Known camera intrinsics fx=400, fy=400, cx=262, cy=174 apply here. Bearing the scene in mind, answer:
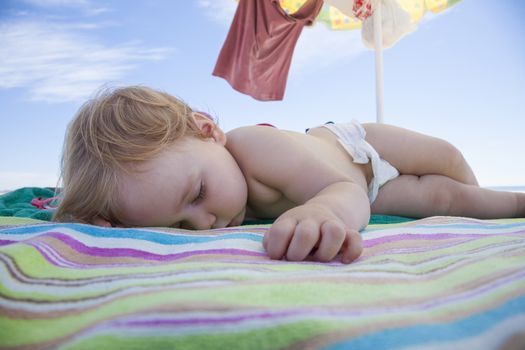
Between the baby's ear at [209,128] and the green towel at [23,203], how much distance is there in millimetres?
534

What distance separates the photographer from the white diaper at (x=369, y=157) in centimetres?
126

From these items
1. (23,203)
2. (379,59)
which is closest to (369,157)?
(23,203)

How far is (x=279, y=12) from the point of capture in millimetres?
3398

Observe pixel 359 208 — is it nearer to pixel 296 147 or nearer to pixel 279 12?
pixel 296 147

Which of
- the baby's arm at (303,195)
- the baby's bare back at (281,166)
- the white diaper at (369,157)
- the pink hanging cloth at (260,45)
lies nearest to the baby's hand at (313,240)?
the baby's arm at (303,195)

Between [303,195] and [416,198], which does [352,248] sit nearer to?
[303,195]

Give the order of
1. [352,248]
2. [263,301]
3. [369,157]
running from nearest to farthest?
[263,301] → [352,248] → [369,157]

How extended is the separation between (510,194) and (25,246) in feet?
4.20

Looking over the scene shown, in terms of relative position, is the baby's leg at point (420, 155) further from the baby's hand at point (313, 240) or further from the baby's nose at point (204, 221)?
the baby's hand at point (313, 240)

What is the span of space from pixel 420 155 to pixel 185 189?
0.85 metres

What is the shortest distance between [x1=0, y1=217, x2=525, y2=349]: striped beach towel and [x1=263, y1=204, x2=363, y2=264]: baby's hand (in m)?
0.02

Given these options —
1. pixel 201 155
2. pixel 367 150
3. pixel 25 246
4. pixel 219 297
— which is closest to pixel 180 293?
pixel 219 297

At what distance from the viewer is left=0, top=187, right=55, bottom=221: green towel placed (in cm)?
123

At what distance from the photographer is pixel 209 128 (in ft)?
3.56
